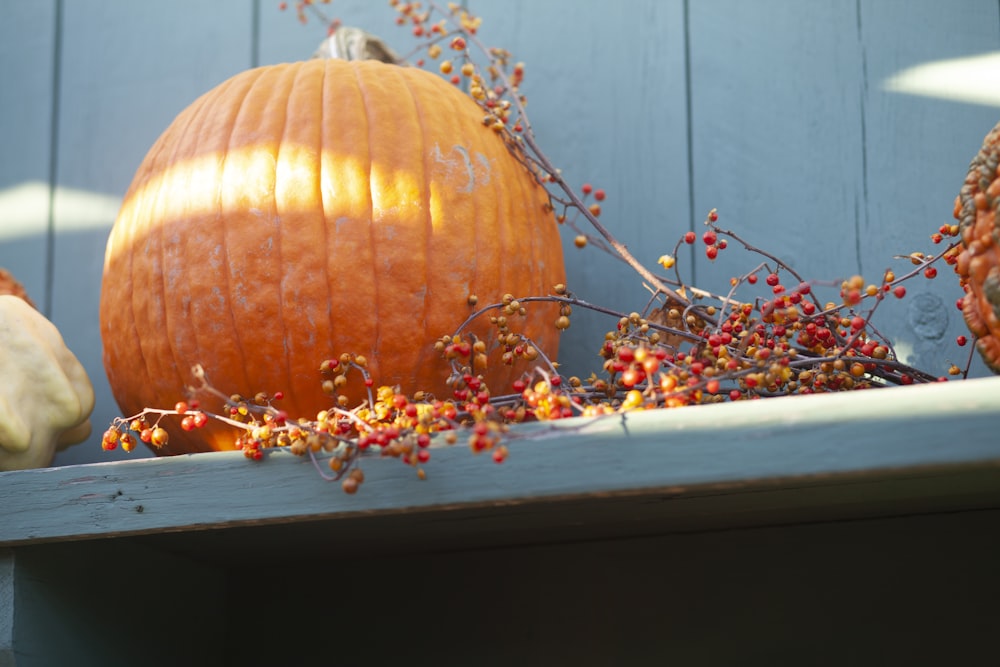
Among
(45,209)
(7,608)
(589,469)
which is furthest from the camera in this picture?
(45,209)

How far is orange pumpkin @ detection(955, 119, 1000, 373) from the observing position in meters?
0.65

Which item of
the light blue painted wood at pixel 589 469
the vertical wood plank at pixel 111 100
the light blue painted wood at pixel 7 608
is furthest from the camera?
the vertical wood plank at pixel 111 100

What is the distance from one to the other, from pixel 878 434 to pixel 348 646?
0.71 m

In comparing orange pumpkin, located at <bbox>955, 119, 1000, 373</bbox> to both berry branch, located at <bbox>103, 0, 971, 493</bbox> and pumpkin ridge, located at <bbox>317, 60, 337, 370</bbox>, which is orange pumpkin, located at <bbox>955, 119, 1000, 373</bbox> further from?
pumpkin ridge, located at <bbox>317, 60, 337, 370</bbox>

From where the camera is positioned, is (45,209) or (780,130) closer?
(780,130)

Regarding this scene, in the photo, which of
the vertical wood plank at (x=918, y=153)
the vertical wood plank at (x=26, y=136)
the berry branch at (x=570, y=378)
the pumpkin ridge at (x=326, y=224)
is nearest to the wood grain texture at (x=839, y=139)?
the vertical wood plank at (x=918, y=153)

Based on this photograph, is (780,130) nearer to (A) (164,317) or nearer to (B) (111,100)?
(A) (164,317)

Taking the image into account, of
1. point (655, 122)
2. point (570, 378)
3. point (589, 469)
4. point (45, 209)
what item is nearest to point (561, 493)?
point (589, 469)

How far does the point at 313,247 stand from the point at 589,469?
371 mm

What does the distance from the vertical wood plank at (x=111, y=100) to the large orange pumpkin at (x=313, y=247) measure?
0.32m

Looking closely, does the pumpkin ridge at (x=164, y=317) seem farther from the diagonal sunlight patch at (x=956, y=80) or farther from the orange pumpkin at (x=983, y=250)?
the diagonal sunlight patch at (x=956, y=80)

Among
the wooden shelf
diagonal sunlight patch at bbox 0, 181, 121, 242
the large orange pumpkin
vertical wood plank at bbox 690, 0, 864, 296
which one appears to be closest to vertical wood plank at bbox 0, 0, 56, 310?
diagonal sunlight patch at bbox 0, 181, 121, 242

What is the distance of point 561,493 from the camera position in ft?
2.06

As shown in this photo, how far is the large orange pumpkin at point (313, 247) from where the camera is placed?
2.87 ft
